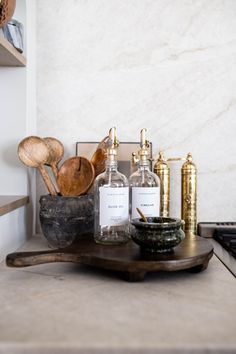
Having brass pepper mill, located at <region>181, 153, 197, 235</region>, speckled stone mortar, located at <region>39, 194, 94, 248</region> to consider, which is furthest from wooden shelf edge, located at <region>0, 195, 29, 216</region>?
brass pepper mill, located at <region>181, 153, 197, 235</region>

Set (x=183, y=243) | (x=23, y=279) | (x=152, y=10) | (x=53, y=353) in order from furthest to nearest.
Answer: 1. (x=152, y=10)
2. (x=183, y=243)
3. (x=23, y=279)
4. (x=53, y=353)

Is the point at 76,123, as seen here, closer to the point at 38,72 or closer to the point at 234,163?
the point at 38,72

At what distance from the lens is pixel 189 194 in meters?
1.01

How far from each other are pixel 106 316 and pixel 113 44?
846mm

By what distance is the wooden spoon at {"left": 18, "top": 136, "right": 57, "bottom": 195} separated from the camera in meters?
0.96

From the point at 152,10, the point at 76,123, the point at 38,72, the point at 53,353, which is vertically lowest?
the point at 53,353

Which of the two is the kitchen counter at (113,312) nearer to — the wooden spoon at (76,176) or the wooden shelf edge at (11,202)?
the wooden shelf edge at (11,202)

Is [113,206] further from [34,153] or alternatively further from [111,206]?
[34,153]

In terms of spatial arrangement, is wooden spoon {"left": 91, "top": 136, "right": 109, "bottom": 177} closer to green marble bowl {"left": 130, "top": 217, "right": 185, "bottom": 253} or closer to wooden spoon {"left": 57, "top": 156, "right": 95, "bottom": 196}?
wooden spoon {"left": 57, "top": 156, "right": 95, "bottom": 196}

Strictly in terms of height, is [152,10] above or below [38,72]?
above

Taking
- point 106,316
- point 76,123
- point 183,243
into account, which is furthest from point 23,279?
point 76,123

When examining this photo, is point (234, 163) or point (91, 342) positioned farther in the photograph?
point (234, 163)

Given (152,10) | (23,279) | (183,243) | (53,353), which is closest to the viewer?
(53,353)

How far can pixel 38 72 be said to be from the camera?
3.60ft
